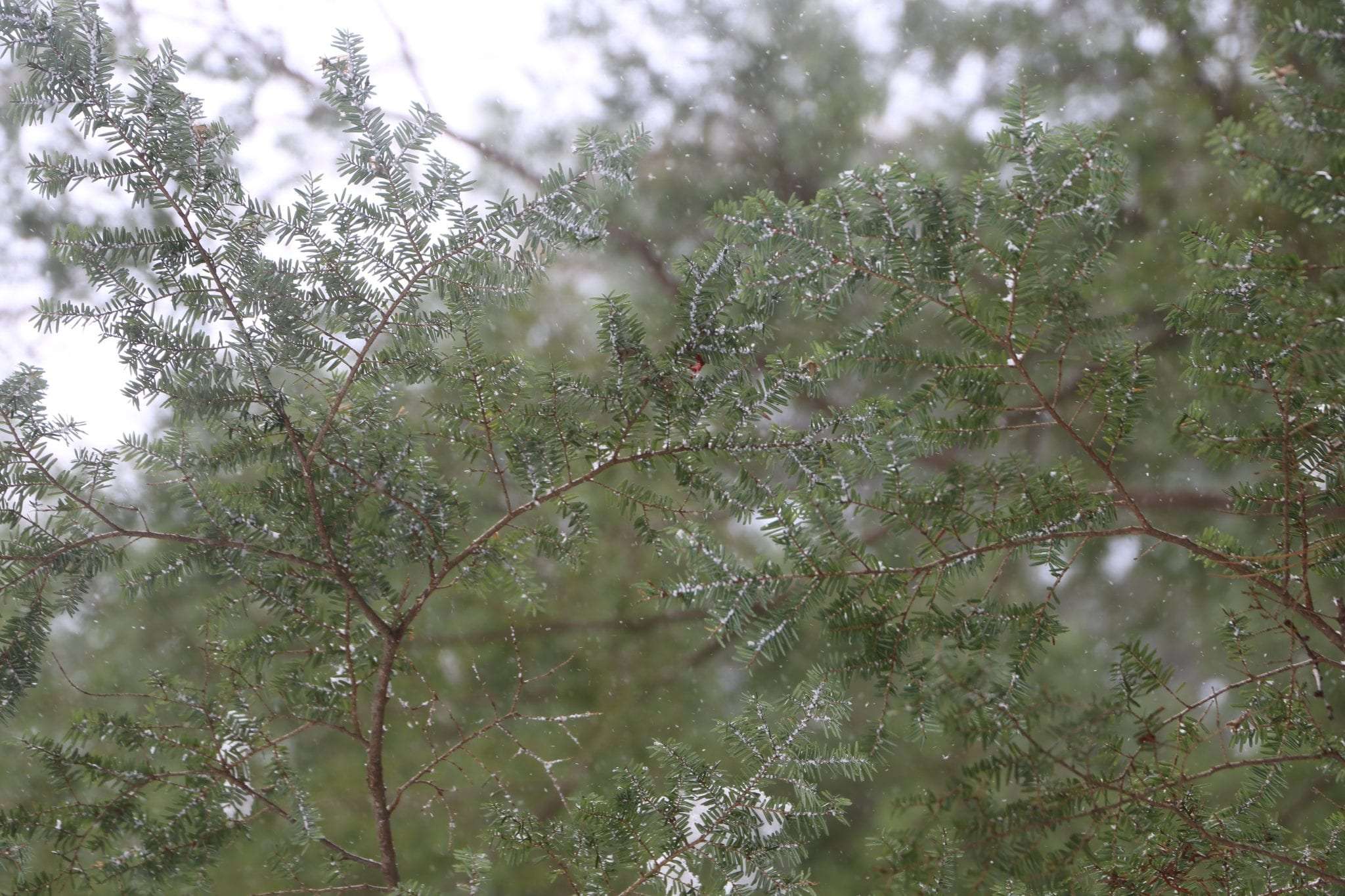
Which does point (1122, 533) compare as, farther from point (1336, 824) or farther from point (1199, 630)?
point (1199, 630)

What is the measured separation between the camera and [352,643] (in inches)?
41.9

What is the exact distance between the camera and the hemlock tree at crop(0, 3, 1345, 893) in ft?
2.80

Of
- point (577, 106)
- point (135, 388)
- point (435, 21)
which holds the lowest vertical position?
point (135, 388)

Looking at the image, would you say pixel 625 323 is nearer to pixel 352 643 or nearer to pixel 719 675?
pixel 352 643

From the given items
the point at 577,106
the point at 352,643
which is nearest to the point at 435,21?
the point at 577,106

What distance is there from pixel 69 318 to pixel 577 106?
4.01 ft

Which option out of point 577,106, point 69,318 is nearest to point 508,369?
point 69,318

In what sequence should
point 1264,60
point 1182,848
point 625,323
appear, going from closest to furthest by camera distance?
point 1264,60 < point 1182,848 < point 625,323

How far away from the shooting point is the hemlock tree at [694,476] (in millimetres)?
854

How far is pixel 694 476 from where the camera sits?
0.98 meters

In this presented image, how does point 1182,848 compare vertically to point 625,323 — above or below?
below

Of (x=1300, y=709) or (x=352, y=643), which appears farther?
(x=352, y=643)

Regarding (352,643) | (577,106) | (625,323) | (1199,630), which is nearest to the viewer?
(625,323)

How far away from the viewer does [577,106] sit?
189cm
